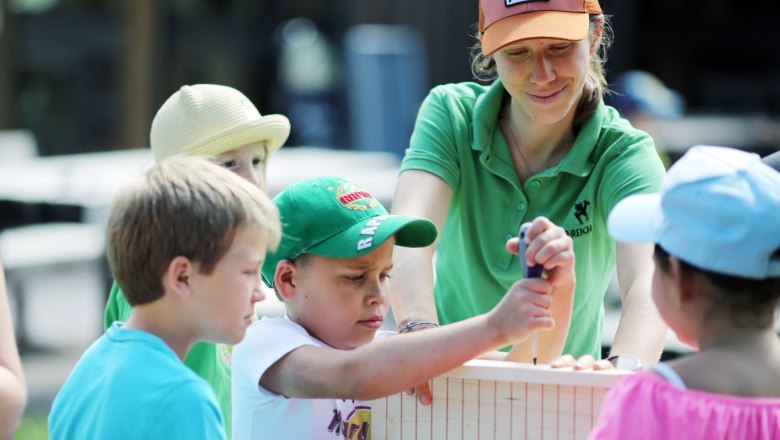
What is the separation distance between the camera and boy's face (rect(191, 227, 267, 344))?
199 centimetres

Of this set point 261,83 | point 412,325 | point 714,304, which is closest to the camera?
point 714,304

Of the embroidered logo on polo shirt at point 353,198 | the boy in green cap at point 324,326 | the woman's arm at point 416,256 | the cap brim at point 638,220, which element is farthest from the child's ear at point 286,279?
the cap brim at point 638,220

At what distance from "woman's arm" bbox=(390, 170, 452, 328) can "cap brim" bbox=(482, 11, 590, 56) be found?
0.35m

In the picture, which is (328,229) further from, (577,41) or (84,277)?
(84,277)

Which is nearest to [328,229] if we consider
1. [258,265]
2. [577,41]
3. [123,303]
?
[258,265]

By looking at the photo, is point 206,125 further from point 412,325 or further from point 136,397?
point 136,397

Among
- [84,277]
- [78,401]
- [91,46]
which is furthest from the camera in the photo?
[91,46]

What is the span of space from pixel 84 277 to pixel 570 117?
18.3 ft

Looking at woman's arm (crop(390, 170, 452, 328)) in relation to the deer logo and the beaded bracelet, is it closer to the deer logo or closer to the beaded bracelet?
the beaded bracelet

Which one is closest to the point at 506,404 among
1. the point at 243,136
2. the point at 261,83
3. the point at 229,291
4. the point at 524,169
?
the point at 229,291

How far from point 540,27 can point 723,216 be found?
1.00 metres

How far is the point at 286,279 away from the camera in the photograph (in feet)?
7.99

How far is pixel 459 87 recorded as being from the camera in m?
3.09

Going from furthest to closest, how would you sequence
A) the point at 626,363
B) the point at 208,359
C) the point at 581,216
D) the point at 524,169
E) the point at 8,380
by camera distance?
the point at 524,169
the point at 581,216
the point at 208,359
the point at 626,363
the point at 8,380
